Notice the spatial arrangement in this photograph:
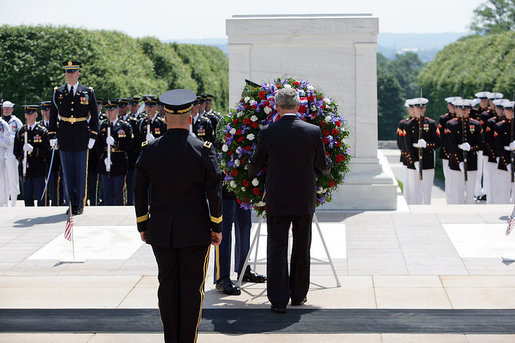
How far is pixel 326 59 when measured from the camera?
10555 millimetres

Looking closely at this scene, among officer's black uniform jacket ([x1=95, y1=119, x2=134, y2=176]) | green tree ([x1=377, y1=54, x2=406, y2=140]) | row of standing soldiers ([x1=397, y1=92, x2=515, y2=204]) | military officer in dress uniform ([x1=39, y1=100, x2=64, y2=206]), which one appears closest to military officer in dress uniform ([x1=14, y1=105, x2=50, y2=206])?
military officer in dress uniform ([x1=39, y1=100, x2=64, y2=206])

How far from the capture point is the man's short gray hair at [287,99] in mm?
6027

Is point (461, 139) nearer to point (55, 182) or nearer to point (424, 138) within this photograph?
point (424, 138)

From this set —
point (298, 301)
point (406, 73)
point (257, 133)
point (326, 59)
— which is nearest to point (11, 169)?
point (326, 59)

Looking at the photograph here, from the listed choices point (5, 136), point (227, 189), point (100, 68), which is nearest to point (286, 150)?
point (227, 189)

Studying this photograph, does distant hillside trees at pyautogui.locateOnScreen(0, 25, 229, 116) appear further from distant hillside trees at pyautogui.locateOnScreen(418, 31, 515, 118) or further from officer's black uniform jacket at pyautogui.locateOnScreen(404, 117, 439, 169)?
officer's black uniform jacket at pyautogui.locateOnScreen(404, 117, 439, 169)

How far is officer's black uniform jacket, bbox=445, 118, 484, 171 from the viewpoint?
1266cm

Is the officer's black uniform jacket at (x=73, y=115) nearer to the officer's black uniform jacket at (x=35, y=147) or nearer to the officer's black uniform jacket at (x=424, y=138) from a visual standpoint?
the officer's black uniform jacket at (x=35, y=147)

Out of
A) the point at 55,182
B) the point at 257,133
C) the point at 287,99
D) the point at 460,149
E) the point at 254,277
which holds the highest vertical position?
the point at 287,99

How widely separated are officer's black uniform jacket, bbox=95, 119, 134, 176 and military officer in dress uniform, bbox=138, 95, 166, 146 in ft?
0.67

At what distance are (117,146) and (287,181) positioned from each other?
6.83m

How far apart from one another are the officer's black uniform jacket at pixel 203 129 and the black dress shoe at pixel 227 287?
13.5 feet

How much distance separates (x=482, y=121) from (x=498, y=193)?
1194 millimetres

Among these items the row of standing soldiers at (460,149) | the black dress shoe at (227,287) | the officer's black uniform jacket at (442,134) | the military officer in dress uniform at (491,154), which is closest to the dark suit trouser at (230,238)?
the black dress shoe at (227,287)
